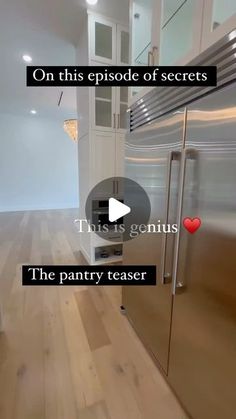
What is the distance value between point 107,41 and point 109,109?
773 mm

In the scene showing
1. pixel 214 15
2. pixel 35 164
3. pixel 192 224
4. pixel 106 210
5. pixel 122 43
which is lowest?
pixel 106 210

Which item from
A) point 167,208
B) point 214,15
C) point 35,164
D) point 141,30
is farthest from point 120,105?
point 35,164

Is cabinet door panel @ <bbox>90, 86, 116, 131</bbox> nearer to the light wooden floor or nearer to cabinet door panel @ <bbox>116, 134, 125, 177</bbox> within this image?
cabinet door panel @ <bbox>116, 134, 125, 177</bbox>

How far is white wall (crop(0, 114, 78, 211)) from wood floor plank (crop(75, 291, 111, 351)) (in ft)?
17.5

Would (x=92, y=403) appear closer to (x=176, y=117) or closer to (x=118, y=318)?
(x=118, y=318)

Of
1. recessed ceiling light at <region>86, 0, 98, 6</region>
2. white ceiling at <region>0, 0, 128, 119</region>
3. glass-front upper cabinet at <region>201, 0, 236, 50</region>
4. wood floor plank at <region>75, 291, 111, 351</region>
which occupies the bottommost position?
wood floor plank at <region>75, 291, 111, 351</region>

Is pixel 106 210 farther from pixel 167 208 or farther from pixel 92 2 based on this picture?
pixel 92 2

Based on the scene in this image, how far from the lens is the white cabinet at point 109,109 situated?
2605mm

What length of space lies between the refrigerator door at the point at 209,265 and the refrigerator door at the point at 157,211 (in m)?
0.10

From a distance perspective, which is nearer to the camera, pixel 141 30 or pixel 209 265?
pixel 209 265

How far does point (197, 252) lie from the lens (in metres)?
0.99

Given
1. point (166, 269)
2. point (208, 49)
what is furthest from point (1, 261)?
point (208, 49)

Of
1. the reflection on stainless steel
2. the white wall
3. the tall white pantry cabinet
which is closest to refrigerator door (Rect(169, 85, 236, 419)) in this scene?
the reflection on stainless steel

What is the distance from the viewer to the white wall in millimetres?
6438
